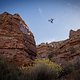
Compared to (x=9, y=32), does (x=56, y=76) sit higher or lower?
lower

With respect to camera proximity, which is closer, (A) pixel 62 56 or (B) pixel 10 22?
(B) pixel 10 22

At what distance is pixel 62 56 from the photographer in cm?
2575

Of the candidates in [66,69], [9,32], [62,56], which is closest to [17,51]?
[9,32]

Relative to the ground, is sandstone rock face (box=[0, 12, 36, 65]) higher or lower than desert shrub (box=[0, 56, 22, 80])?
higher

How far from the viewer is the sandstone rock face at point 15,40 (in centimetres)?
1477

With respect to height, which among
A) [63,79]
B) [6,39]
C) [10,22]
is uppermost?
[10,22]

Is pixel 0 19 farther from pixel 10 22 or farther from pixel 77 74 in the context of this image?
pixel 77 74

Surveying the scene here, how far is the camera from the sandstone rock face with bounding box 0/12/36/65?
582 inches

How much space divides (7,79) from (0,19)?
991 centimetres

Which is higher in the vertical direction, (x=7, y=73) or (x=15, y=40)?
(x=15, y=40)

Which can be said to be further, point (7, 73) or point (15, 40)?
point (15, 40)

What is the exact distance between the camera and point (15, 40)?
15.9 m

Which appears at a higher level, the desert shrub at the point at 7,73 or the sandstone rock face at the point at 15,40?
the sandstone rock face at the point at 15,40

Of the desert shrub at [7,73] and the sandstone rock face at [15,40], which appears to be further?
the sandstone rock face at [15,40]
